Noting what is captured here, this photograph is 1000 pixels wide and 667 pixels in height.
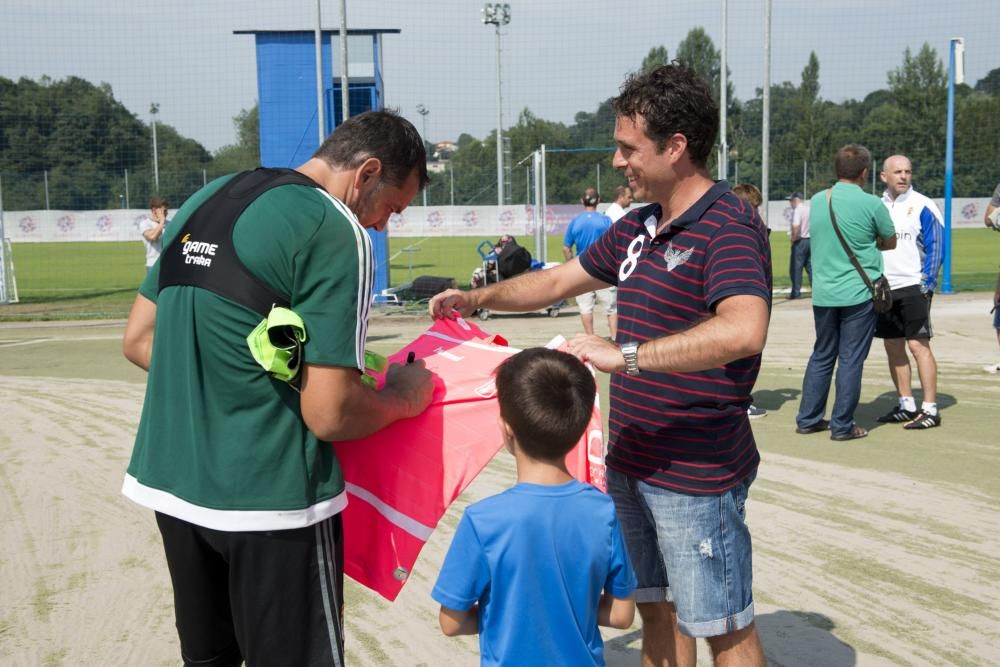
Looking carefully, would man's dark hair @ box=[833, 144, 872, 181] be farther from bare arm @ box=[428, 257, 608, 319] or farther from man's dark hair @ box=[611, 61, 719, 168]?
man's dark hair @ box=[611, 61, 719, 168]

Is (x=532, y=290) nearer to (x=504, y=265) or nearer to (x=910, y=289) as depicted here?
(x=910, y=289)

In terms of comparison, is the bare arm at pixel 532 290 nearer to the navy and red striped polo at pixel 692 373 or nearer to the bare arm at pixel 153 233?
the navy and red striped polo at pixel 692 373

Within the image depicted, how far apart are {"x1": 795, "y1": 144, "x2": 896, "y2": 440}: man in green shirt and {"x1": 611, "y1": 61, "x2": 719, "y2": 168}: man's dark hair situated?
4842 mm

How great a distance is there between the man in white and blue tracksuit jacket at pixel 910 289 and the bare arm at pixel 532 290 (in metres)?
5.19

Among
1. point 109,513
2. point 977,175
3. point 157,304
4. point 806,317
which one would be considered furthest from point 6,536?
point 977,175

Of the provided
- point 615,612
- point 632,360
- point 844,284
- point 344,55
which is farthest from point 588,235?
point 615,612

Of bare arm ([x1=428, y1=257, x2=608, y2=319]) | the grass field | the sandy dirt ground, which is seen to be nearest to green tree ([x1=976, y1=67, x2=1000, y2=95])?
the grass field

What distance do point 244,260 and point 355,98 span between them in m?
15.5

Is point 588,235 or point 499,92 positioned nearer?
point 588,235

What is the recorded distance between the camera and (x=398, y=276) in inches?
1016

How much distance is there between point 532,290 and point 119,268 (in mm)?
28853

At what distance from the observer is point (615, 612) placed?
8.49 feet

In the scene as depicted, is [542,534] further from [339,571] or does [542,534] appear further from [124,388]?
[124,388]

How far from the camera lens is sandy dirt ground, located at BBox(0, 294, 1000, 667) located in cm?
418
